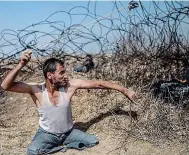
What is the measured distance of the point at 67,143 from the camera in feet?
17.0

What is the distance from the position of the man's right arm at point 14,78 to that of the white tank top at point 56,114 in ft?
0.86

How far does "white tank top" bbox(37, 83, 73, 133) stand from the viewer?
5.08 meters

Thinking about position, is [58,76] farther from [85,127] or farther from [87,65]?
[87,65]

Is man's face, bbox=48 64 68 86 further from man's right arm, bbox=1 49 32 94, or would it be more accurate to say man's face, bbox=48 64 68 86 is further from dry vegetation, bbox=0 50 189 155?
dry vegetation, bbox=0 50 189 155

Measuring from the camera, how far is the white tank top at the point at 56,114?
5.08m

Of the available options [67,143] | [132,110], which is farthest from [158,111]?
[67,143]

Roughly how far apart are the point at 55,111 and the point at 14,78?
664mm

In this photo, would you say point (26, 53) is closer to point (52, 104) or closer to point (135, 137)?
point (52, 104)

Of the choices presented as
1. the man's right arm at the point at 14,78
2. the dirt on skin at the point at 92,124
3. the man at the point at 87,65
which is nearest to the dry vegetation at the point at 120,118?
the dirt on skin at the point at 92,124

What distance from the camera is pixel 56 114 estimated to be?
16.7 ft

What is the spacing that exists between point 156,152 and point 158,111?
2.86 feet

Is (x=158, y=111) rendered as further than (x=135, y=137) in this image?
Yes

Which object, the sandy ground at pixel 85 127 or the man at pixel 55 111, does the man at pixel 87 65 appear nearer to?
the sandy ground at pixel 85 127

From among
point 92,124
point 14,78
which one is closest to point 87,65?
point 92,124
